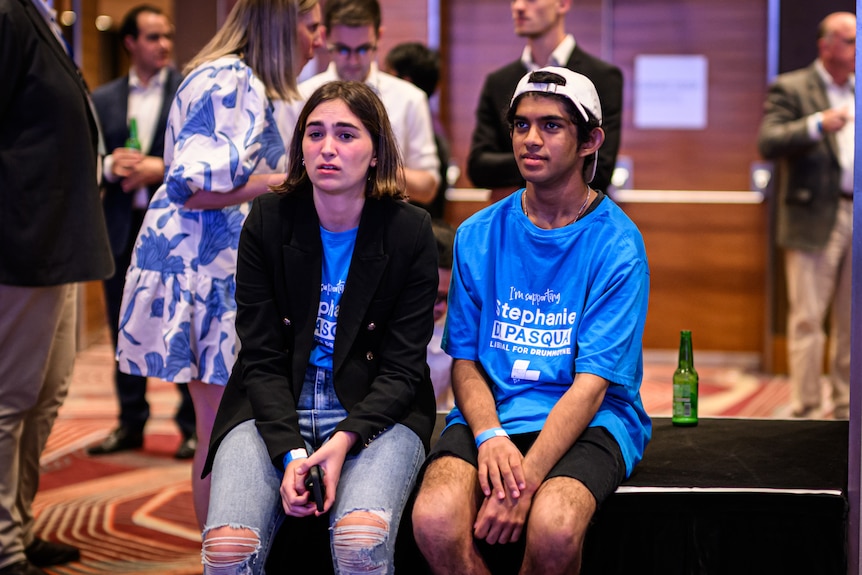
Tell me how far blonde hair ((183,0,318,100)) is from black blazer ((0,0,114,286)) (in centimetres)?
41

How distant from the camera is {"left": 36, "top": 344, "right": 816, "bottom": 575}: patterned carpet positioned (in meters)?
3.35

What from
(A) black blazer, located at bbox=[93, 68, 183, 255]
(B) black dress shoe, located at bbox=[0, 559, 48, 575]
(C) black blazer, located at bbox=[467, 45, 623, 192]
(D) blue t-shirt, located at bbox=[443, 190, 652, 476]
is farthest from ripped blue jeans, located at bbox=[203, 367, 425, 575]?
(A) black blazer, located at bbox=[93, 68, 183, 255]

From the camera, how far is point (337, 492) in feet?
7.33

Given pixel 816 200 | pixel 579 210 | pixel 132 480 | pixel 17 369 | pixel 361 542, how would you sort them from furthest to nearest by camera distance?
pixel 816 200
pixel 132 480
pixel 17 369
pixel 579 210
pixel 361 542

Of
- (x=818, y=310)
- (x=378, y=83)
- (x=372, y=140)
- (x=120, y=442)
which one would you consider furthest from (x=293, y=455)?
(x=818, y=310)

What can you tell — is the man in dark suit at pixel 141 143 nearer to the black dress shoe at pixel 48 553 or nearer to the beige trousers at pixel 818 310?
the black dress shoe at pixel 48 553

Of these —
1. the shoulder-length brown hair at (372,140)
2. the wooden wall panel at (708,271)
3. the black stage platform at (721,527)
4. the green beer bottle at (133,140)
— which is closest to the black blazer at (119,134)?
the green beer bottle at (133,140)

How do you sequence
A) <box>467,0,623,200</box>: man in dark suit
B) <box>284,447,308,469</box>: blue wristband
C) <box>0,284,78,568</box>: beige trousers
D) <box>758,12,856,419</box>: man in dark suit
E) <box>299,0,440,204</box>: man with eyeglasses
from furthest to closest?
<box>758,12,856,419</box>: man in dark suit < <box>299,0,440,204</box>: man with eyeglasses < <box>467,0,623,200</box>: man in dark suit < <box>0,284,78,568</box>: beige trousers < <box>284,447,308,469</box>: blue wristband

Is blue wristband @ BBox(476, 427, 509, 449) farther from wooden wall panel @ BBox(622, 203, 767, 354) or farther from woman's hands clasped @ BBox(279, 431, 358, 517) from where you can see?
wooden wall panel @ BBox(622, 203, 767, 354)

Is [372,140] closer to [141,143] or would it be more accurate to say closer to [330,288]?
[330,288]

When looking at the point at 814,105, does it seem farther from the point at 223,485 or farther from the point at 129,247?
the point at 223,485

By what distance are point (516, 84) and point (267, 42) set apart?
1.12 metres

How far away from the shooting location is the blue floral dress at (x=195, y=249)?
2715 millimetres

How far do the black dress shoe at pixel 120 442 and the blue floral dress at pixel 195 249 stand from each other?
200 centimetres
